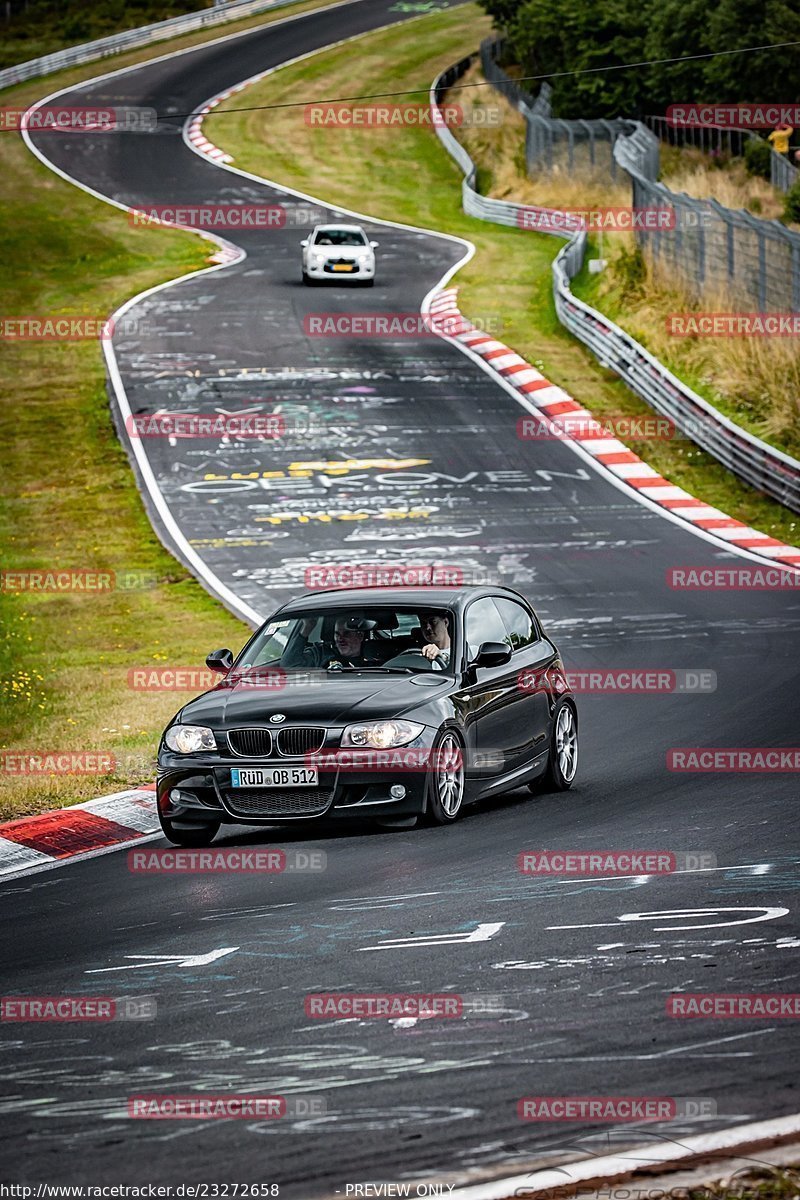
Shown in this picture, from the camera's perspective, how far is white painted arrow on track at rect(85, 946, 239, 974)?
8141mm

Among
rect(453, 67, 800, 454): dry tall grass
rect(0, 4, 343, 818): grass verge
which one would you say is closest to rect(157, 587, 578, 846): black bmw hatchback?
rect(0, 4, 343, 818): grass verge

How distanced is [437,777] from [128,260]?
3859 centimetres

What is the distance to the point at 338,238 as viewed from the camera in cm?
4481

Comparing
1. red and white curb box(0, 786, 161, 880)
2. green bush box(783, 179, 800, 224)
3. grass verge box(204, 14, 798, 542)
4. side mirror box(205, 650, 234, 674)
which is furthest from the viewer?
green bush box(783, 179, 800, 224)

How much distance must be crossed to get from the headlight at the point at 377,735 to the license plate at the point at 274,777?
29 centimetres

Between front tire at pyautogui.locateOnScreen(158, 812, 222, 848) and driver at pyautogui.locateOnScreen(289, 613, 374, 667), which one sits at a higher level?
driver at pyautogui.locateOnScreen(289, 613, 374, 667)

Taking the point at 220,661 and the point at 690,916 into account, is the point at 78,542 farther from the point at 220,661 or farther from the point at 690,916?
the point at 690,916

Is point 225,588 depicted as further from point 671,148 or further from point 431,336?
point 671,148

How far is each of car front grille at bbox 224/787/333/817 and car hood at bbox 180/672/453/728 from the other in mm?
414

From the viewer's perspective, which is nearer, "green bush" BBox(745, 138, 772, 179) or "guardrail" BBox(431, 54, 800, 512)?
"guardrail" BBox(431, 54, 800, 512)

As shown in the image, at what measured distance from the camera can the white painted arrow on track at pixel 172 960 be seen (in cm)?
814

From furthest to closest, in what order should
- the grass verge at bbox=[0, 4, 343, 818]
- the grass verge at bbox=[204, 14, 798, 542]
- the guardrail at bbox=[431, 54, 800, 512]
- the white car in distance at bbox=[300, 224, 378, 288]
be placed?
the white car in distance at bbox=[300, 224, 378, 288] < the grass verge at bbox=[204, 14, 798, 542] < the guardrail at bbox=[431, 54, 800, 512] < the grass verge at bbox=[0, 4, 343, 818]

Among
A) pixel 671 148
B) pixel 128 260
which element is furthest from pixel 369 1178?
pixel 671 148

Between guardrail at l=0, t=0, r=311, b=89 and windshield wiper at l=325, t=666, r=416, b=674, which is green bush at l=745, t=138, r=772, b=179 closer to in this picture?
guardrail at l=0, t=0, r=311, b=89
